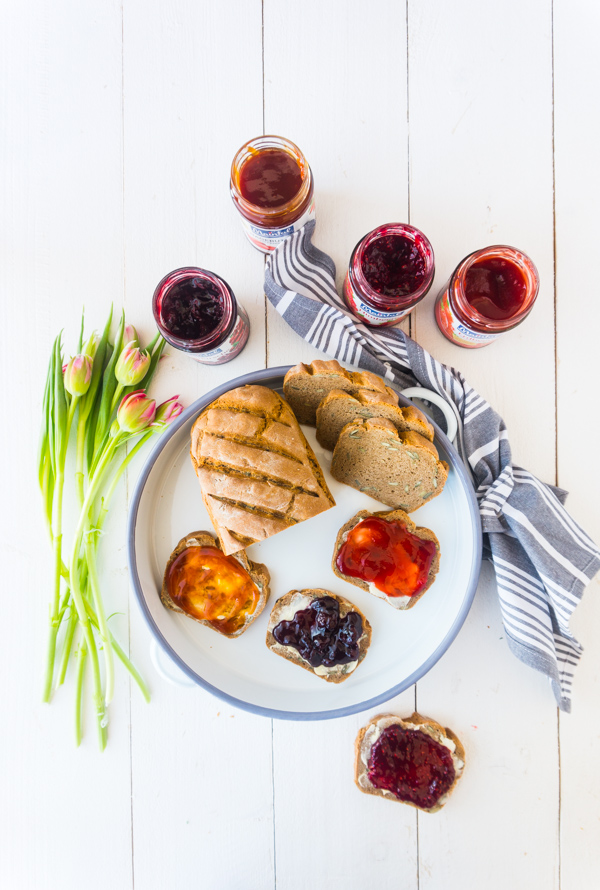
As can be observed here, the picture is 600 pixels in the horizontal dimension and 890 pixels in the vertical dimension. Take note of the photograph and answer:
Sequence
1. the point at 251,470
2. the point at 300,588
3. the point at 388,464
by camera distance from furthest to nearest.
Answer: the point at 300,588, the point at 388,464, the point at 251,470

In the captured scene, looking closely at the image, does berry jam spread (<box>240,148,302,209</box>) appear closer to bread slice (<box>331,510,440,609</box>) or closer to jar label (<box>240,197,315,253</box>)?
jar label (<box>240,197,315,253</box>)

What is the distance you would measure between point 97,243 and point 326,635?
148 cm

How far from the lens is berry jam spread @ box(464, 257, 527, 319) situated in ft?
4.98

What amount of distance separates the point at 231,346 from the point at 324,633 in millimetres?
897

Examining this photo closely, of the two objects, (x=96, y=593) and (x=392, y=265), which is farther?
(x=96, y=593)

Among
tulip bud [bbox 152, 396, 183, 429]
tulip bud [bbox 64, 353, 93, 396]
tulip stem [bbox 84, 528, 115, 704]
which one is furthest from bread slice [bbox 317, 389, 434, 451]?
tulip stem [bbox 84, 528, 115, 704]

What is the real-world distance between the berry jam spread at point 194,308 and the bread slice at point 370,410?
1.32 ft

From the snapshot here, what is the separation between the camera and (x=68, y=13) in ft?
5.88

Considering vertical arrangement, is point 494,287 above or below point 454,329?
above

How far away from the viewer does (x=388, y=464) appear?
1.55m

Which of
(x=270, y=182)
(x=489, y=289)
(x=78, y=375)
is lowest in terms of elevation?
(x=78, y=375)

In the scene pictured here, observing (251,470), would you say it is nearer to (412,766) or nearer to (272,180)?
(272,180)

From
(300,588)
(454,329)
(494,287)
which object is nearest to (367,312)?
(454,329)

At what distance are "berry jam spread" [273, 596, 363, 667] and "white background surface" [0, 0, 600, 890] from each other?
1.10 ft
